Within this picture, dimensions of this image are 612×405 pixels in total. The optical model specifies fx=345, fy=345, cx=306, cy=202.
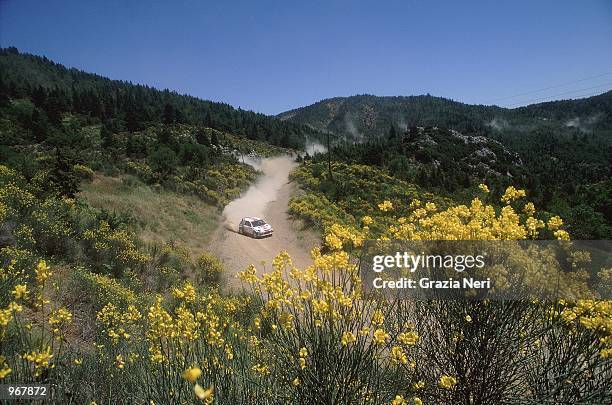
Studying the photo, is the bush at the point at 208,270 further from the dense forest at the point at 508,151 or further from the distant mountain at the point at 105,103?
the distant mountain at the point at 105,103

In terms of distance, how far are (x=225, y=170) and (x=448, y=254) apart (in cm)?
3363

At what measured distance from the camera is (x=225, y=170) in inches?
1398

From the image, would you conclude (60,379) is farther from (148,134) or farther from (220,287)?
(148,134)

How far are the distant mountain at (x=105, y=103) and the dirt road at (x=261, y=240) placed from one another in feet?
100

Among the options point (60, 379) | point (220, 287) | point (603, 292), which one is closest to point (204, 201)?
point (220, 287)

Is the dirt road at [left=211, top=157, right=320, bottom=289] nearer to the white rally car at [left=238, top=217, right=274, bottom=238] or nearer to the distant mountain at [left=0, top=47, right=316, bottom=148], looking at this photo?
the white rally car at [left=238, top=217, right=274, bottom=238]

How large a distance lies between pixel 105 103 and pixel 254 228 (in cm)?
6059

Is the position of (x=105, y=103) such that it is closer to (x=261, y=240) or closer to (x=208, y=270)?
(x=261, y=240)

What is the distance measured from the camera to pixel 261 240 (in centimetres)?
1995

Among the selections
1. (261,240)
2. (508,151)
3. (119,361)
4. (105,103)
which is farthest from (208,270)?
(508,151)

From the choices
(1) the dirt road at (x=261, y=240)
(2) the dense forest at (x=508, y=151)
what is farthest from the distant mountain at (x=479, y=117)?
(1) the dirt road at (x=261, y=240)

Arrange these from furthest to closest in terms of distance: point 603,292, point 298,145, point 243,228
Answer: point 298,145
point 243,228
point 603,292

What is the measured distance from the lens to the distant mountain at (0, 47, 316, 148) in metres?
56.0

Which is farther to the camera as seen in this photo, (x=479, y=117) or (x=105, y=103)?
(x=479, y=117)
